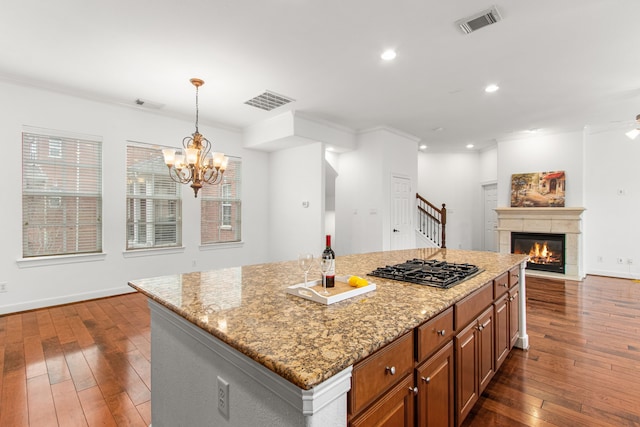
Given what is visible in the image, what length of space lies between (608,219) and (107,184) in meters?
9.05

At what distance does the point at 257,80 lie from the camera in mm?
3891

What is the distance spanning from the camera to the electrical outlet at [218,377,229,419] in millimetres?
1119

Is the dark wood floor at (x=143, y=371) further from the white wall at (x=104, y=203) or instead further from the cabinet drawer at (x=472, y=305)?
the cabinet drawer at (x=472, y=305)

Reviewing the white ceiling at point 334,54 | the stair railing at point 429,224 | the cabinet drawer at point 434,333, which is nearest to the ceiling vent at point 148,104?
the white ceiling at point 334,54

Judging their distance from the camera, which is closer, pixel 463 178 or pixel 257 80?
pixel 257 80

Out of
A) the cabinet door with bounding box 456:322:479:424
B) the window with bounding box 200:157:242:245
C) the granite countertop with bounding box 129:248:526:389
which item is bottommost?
the cabinet door with bounding box 456:322:479:424

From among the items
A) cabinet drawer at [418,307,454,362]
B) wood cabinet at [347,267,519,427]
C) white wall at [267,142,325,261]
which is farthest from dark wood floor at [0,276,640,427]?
white wall at [267,142,325,261]

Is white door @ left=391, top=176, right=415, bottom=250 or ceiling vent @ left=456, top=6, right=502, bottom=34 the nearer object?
ceiling vent @ left=456, top=6, right=502, bottom=34

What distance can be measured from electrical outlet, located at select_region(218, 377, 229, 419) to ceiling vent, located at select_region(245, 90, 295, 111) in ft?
12.7

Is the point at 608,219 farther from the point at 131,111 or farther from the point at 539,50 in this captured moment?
the point at 131,111

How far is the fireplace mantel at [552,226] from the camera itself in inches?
233

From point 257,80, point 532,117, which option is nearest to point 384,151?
point 532,117

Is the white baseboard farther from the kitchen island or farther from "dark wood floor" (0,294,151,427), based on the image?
the kitchen island

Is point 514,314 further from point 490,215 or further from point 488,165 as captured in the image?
point 488,165
